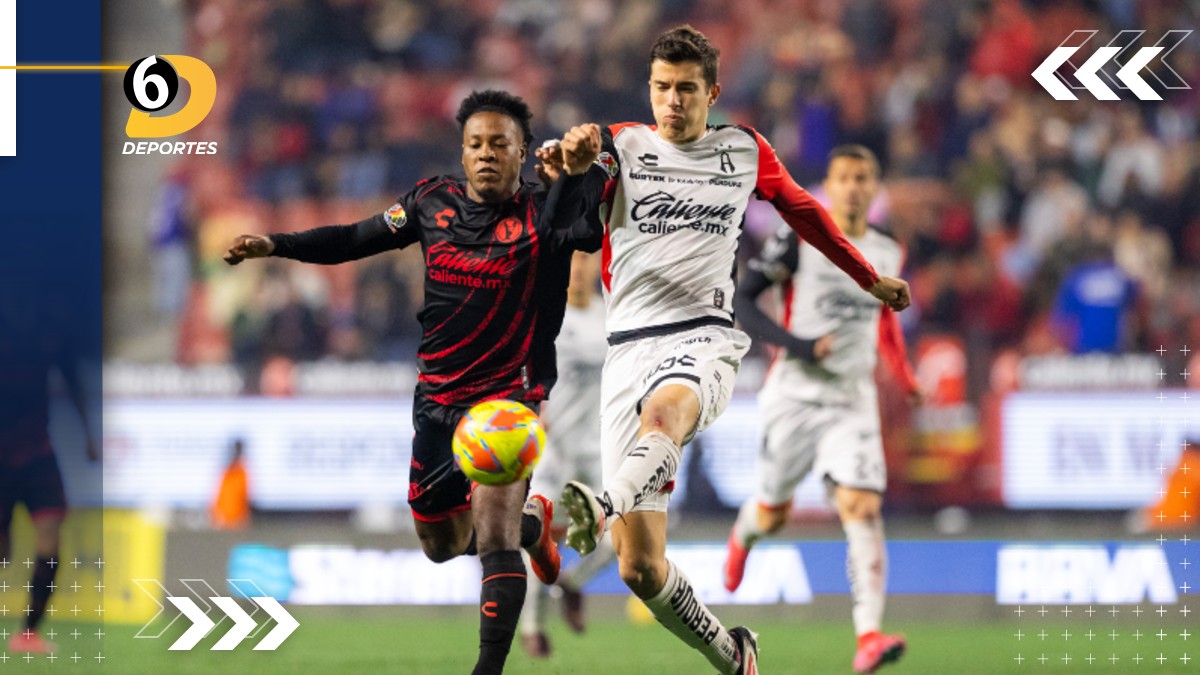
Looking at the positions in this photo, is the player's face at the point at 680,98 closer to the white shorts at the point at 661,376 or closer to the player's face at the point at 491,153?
the player's face at the point at 491,153

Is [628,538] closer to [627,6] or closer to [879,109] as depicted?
[879,109]

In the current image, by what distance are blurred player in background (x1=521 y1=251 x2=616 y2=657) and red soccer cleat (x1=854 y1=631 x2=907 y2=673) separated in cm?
278

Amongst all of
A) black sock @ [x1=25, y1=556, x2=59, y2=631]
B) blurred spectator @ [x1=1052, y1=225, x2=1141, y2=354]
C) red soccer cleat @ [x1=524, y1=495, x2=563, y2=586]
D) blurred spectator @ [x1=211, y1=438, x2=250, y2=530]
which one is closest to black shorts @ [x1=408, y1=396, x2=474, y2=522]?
red soccer cleat @ [x1=524, y1=495, x2=563, y2=586]

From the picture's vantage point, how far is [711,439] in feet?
43.3

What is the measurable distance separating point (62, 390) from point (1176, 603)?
26.1ft

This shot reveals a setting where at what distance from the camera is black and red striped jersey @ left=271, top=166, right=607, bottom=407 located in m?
7.02

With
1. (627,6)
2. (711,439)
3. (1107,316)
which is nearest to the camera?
(711,439)

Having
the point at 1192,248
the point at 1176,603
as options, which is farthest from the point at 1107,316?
the point at 1176,603

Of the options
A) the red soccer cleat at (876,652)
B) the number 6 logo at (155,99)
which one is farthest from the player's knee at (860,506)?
the number 6 logo at (155,99)

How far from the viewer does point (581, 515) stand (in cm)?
570

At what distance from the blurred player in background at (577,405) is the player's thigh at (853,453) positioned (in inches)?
83.6

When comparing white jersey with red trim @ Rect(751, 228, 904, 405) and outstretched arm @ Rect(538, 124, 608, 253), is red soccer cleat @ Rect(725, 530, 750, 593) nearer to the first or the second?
white jersey with red trim @ Rect(751, 228, 904, 405)

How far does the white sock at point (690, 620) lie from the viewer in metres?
6.66

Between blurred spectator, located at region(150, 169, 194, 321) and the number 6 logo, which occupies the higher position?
the number 6 logo
